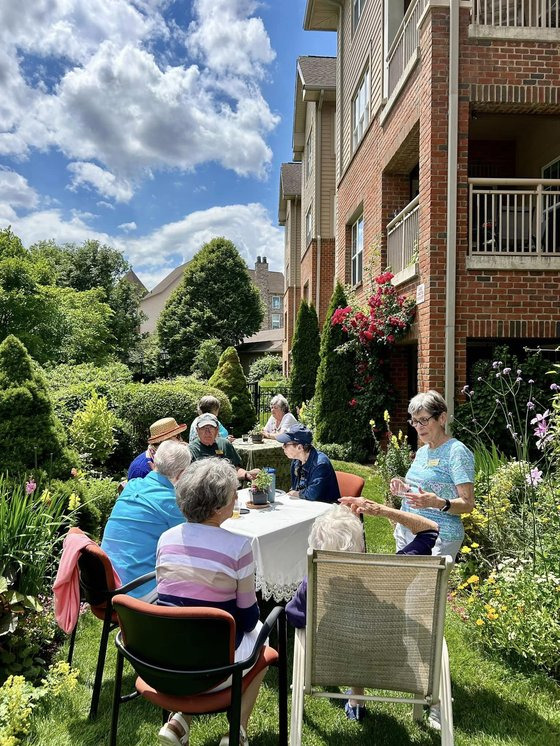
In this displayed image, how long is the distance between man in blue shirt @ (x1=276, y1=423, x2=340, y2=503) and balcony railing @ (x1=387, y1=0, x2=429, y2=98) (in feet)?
22.1

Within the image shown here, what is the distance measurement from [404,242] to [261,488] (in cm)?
612

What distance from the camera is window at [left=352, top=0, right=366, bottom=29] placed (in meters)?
12.5

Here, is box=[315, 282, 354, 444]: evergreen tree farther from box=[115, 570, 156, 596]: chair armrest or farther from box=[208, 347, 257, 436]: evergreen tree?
box=[115, 570, 156, 596]: chair armrest

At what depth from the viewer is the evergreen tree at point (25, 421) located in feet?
17.1

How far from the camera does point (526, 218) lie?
929cm

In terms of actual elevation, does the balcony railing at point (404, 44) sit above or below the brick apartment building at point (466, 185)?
above

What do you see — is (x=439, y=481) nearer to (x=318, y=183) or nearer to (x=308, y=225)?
(x=318, y=183)

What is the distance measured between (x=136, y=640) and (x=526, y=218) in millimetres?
9411

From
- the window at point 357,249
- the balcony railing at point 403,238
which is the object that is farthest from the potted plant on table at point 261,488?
the window at point 357,249

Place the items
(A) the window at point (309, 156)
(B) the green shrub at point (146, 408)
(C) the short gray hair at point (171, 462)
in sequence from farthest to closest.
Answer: (A) the window at point (309, 156), (B) the green shrub at point (146, 408), (C) the short gray hair at point (171, 462)

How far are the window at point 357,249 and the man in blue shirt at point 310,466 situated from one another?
8414 mm

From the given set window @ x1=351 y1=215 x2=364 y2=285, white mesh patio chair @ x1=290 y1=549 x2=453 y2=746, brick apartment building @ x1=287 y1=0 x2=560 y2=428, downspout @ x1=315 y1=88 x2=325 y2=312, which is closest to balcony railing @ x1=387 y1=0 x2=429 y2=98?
brick apartment building @ x1=287 y1=0 x2=560 y2=428

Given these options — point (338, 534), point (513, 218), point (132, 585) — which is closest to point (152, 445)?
point (132, 585)

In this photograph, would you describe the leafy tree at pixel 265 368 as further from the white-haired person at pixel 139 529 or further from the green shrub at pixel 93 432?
the white-haired person at pixel 139 529
